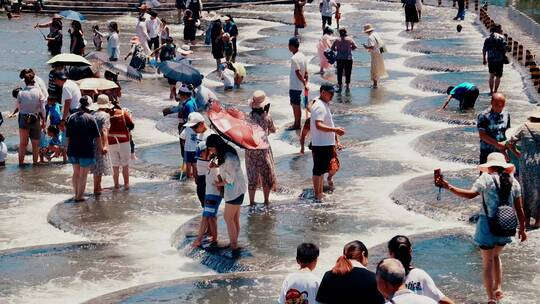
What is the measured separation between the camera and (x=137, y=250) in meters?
14.9

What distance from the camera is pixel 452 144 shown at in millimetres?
20453

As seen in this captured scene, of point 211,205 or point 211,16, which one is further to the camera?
point 211,16

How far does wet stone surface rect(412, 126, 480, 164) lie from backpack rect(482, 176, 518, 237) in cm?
783

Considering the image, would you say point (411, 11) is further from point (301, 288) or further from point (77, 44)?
point (301, 288)

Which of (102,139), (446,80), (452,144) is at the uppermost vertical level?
(102,139)

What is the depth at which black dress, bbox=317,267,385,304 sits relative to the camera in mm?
8898

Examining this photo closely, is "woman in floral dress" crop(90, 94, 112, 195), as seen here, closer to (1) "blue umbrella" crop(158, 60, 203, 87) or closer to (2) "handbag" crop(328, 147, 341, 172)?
(1) "blue umbrella" crop(158, 60, 203, 87)

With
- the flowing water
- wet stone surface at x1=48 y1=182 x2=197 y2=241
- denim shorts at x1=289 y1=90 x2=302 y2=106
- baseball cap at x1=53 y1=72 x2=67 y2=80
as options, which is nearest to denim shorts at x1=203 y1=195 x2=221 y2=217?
the flowing water

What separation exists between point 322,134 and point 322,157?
1.06 ft

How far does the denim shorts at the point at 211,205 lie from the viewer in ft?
46.2

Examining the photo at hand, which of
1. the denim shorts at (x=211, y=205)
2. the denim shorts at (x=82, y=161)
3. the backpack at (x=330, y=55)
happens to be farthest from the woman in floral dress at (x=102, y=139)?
the backpack at (x=330, y=55)

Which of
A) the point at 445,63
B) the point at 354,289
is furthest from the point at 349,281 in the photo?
the point at 445,63

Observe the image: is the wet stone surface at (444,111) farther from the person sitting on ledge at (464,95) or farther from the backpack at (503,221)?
the backpack at (503,221)

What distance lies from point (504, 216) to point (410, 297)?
11.8 ft
